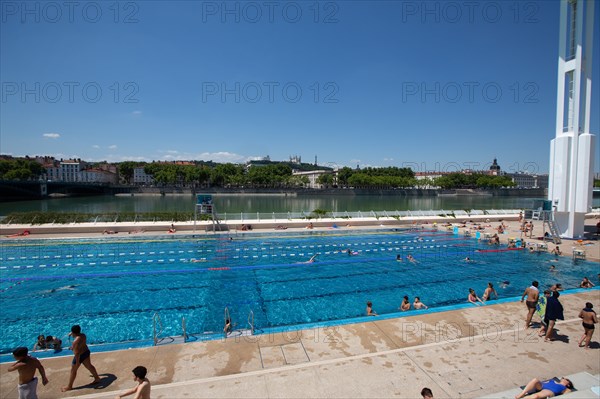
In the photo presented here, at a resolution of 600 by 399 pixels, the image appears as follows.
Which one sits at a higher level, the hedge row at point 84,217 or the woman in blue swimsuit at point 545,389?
the hedge row at point 84,217

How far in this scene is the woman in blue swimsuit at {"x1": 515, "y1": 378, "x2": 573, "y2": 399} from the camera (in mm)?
5516

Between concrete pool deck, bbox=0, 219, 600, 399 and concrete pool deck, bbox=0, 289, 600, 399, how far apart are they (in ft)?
0.06

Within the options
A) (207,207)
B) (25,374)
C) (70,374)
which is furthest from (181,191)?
(25,374)

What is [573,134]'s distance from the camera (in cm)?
2325

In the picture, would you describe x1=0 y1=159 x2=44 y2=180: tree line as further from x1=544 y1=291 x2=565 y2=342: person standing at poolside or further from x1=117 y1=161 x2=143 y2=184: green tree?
x1=544 y1=291 x2=565 y2=342: person standing at poolside

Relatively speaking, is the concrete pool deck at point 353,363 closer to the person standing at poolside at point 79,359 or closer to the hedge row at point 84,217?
the person standing at poolside at point 79,359

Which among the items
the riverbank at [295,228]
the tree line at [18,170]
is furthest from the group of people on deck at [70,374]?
the tree line at [18,170]

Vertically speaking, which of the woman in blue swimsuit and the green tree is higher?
the green tree

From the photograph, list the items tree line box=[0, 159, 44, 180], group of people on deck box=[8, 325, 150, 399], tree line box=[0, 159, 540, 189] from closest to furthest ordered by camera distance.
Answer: group of people on deck box=[8, 325, 150, 399] < tree line box=[0, 159, 44, 180] < tree line box=[0, 159, 540, 189]

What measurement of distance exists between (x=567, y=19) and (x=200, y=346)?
3099 centimetres

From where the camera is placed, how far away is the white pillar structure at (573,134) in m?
22.8

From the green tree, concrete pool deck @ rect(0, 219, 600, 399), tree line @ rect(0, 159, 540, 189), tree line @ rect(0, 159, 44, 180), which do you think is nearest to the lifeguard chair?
concrete pool deck @ rect(0, 219, 600, 399)

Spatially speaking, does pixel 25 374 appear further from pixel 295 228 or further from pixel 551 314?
pixel 295 228

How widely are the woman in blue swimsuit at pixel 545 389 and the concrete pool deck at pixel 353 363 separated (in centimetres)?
59
